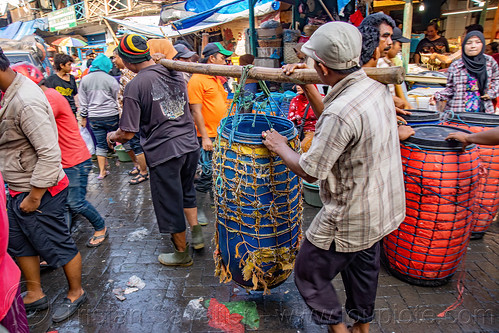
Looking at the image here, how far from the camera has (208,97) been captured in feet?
14.8

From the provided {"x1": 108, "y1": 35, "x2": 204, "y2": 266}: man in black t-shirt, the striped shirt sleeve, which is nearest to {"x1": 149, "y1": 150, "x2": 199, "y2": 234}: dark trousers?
{"x1": 108, "y1": 35, "x2": 204, "y2": 266}: man in black t-shirt

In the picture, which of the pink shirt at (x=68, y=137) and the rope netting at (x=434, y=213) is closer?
the rope netting at (x=434, y=213)

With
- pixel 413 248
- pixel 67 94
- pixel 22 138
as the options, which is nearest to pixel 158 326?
pixel 22 138

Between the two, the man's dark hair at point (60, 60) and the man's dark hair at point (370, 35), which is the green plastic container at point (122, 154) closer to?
the man's dark hair at point (60, 60)

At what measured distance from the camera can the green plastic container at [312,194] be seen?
4.73 m

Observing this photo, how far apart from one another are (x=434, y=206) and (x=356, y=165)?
146 centimetres

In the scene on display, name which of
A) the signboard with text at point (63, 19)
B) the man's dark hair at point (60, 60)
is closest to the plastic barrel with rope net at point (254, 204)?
the man's dark hair at point (60, 60)

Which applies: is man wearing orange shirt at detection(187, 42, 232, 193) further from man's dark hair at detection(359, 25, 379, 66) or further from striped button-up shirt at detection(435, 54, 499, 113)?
striped button-up shirt at detection(435, 54, 499, 113)

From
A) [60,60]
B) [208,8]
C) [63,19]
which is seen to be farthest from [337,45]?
[63,19]

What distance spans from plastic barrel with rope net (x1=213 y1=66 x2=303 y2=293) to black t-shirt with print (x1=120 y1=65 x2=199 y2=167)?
82cm

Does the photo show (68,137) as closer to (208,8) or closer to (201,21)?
(201,21)

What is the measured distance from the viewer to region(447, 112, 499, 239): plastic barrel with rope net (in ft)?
11.4

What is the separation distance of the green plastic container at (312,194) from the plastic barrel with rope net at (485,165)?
1829 mm

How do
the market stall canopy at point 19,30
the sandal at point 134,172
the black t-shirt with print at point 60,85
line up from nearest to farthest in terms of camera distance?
1. the black t-shirt with print at point 60,85
2. the sandal at point 134,172
3. the market stall canopy at point 19,30
